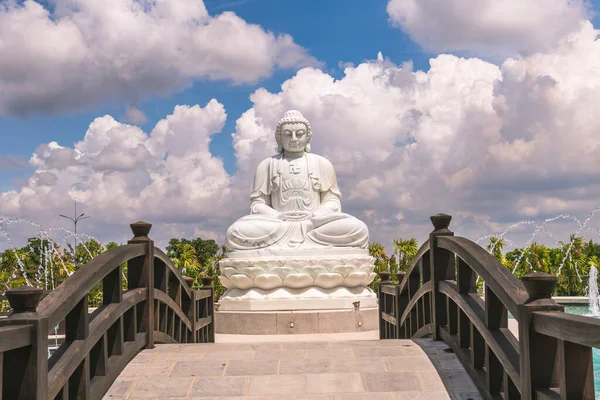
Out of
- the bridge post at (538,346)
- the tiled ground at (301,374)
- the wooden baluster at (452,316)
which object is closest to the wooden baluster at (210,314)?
the tiled ground at (301,374)

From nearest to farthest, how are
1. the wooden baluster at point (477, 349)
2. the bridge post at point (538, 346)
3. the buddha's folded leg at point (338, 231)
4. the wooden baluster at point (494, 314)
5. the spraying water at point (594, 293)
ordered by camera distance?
the bridge post at point (538, 346), the wooden baluster at point (494, 314), the wooden baluster at point (477, 349), the buddha's folded leg at point (338, 231), the spraying water at point (594, 293)

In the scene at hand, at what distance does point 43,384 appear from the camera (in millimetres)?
2994

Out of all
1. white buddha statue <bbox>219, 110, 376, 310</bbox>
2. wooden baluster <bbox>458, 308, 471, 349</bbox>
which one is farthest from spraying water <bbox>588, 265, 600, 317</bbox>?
wooden baluster <bbox>458, 308, 471, 349</bbox>

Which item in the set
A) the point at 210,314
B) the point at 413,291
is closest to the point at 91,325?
the point at 413,291

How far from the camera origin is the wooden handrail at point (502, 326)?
2.77 metres

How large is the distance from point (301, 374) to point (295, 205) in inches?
312

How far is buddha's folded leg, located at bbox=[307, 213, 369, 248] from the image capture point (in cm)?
1110

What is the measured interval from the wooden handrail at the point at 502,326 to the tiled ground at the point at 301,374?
191 millimetres

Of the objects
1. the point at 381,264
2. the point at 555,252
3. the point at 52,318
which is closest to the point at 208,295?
the point at 52,318

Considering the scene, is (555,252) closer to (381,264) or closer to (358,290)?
(381,264)

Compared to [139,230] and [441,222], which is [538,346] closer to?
[441,222]

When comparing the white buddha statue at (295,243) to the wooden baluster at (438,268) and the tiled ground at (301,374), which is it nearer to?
the wooden baluster at (438,268)

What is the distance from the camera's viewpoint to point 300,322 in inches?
401

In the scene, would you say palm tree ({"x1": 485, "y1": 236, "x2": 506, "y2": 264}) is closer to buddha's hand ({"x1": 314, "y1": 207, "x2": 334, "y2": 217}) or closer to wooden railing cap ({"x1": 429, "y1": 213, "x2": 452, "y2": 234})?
buddha's hand ({"x1": 314, "y1": 207, "x2": 334, "y2": 217})
